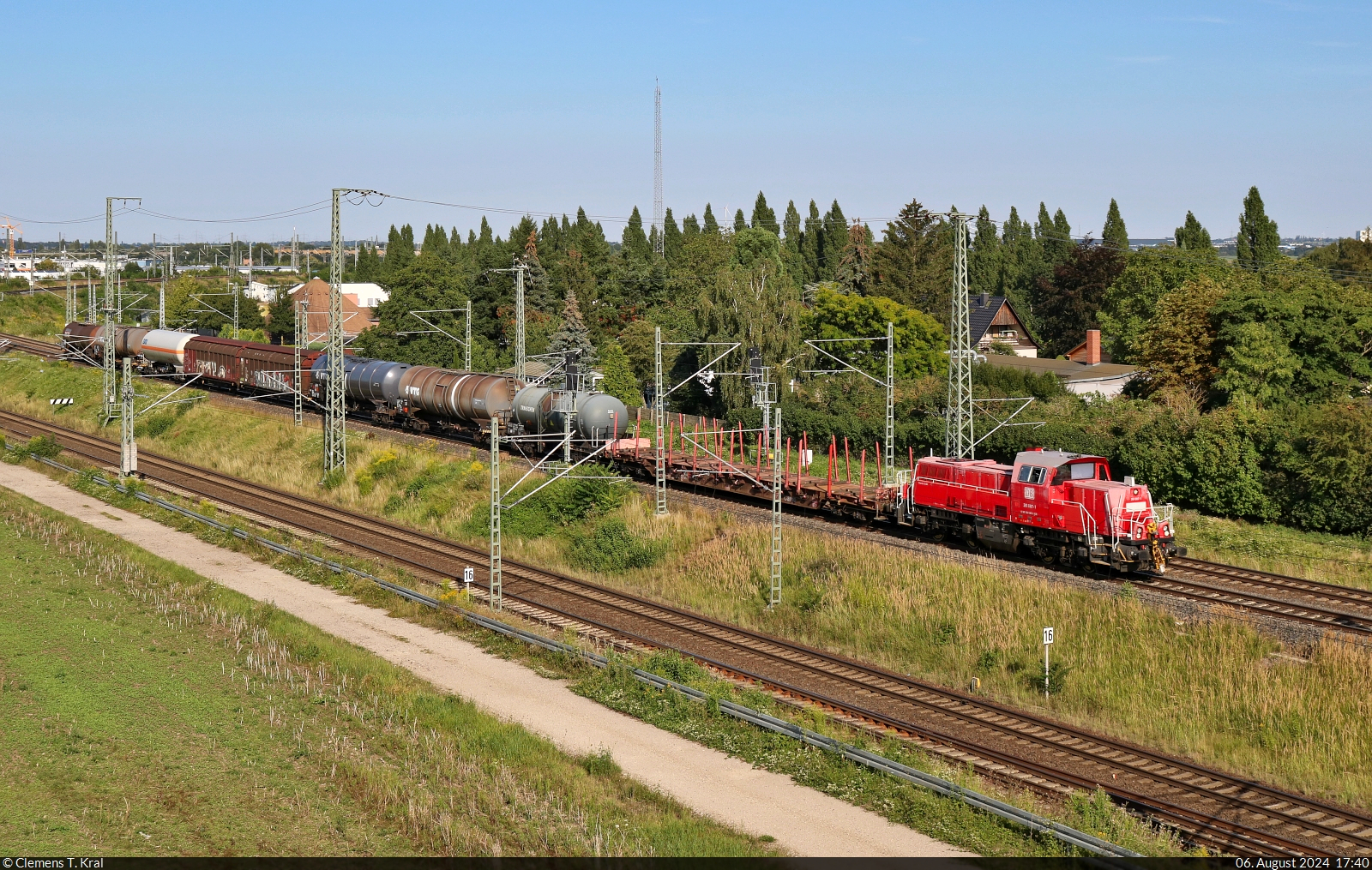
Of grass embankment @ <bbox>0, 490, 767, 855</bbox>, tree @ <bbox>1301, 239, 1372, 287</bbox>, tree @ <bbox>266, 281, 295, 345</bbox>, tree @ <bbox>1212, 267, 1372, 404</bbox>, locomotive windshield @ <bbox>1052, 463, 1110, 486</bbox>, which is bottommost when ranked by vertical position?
grass embankment @ <bbox>0, 490, 767, 855</bbox>

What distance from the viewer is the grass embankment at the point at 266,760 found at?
16.9 metres

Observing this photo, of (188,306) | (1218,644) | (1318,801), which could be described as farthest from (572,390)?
(188,306)

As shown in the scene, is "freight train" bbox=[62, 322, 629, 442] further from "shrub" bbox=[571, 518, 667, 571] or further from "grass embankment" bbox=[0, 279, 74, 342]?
"grass embankment" bbox=[0, 279, 74, 342]

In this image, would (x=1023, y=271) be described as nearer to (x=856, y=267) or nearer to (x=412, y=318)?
(x=856, y=267)

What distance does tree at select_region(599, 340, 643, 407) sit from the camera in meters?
73.9

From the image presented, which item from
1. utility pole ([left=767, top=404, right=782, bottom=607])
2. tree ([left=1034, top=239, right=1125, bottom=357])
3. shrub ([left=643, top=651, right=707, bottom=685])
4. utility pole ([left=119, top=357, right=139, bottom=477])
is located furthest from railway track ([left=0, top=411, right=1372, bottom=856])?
tree ([left=1034, top=239, right=1125, bottom=357])

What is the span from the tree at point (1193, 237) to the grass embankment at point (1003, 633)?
230 feet

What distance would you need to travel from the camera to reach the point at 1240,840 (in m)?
17.4

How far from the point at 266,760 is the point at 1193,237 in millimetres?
94178

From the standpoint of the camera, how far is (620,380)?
74.7 m

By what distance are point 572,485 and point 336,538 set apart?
28.5ft

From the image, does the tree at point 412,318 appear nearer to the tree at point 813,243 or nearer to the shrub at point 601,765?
the tree at point 813,243

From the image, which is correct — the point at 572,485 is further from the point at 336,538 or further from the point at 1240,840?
the point at 1240,840

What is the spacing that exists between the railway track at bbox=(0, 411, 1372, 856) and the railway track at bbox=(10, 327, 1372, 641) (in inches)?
316
